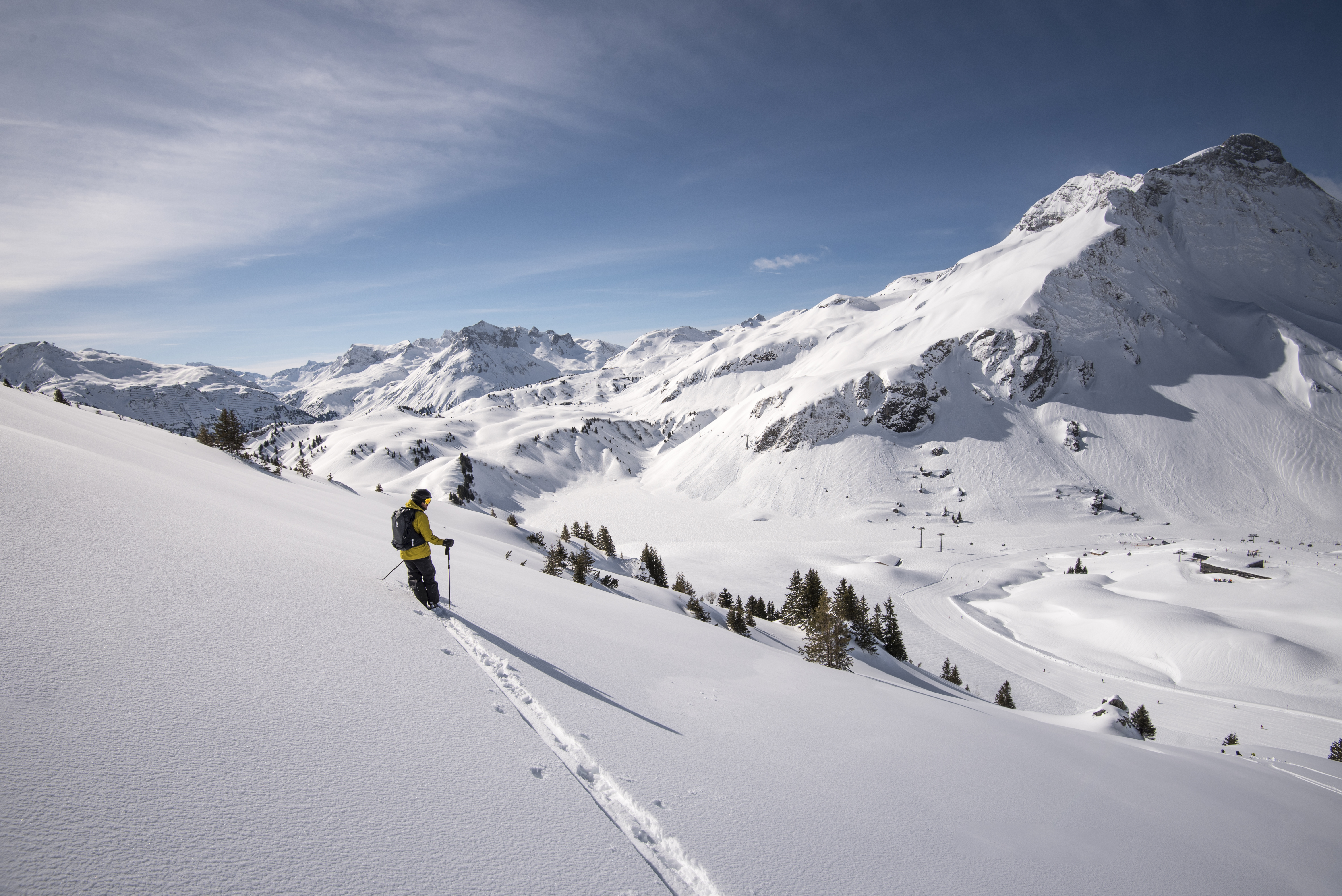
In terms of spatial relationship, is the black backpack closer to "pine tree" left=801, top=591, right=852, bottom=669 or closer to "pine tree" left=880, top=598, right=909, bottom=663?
"pine tree" left=801, top=591, right=852, bottom=669

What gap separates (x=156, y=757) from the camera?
2.64 metres

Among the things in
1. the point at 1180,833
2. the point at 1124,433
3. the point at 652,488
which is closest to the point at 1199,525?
the point at 1124,433

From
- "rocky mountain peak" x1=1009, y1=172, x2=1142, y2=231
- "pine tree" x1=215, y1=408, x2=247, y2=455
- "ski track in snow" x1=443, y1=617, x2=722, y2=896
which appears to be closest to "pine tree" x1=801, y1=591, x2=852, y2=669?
"ski track in snow" x1=443, y1=617, x2=722, y2=896

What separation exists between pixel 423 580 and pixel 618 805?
5427 mm

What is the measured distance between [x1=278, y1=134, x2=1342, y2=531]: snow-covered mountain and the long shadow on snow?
85031mm

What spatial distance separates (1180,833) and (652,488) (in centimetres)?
10694

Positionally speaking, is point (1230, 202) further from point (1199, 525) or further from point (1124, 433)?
point (1199, 525)

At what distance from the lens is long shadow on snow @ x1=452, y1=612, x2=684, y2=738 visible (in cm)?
529

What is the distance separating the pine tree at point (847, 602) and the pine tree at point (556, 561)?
16.2 meters

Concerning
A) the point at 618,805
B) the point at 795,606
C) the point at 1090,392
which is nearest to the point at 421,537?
the point at 618,805

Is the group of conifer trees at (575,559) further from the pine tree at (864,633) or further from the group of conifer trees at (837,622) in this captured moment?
the pine tree at (864,633)

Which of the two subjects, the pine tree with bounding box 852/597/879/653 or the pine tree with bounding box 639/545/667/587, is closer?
the pine tree with bounding box 852/597/879/653

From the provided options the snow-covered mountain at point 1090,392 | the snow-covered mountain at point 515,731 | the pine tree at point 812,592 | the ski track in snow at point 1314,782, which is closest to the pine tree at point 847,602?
the pine tree at point 812,592

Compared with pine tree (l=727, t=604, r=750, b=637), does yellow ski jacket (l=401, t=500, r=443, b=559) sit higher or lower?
higher
